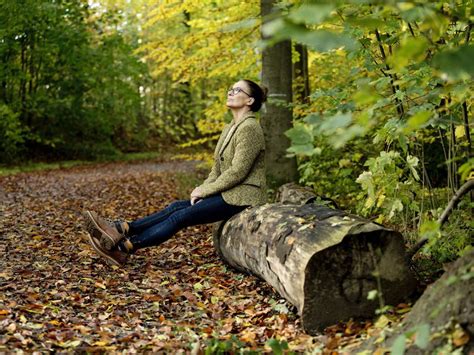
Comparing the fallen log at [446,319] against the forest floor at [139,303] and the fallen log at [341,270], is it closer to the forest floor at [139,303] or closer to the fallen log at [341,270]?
the forest floor at [139,303]

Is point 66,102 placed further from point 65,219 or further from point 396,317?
Result: point 396,317

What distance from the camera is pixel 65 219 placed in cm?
780

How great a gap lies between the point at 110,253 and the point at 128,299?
0.89m

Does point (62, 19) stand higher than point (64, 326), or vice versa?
point (62, 19)

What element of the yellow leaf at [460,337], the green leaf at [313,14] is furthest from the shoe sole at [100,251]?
the green leaf at [313,14]

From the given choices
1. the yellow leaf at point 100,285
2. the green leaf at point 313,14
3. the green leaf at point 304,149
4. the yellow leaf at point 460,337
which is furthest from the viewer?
the yellow leaf at point 100,285

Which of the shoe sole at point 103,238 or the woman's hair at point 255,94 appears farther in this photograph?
the woman's hair at point 255,94

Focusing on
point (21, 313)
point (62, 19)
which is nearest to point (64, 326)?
point (21, 313)

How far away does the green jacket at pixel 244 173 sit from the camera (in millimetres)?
5148

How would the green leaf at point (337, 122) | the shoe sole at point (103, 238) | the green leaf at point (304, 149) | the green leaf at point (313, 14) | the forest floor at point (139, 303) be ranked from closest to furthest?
1. the green leaf at point (313, 14)
2. the green leaf at point (337, 122)
3. the green leaf at point (304, 149)
4. the forest floor at point (139, 303)
5. the shoe sole at point (103, 238)

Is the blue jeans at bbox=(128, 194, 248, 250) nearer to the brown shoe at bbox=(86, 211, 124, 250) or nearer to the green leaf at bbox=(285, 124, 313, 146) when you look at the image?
the brown shoe at bbox=(86, 211, 124, 250)

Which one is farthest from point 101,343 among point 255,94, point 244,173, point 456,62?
point 255,94

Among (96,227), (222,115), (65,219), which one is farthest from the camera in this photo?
(222,115)

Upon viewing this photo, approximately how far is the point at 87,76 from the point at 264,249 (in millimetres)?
18040
